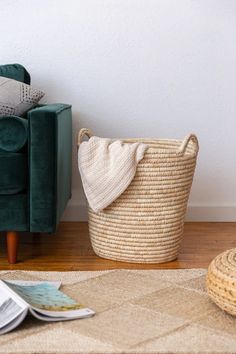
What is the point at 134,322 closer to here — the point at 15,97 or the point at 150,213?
the point at 150,213

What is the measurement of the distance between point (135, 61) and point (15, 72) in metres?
0.60

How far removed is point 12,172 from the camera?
243cm

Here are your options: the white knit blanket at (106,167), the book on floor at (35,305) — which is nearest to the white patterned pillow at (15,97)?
the white knit blanket at (106,167)

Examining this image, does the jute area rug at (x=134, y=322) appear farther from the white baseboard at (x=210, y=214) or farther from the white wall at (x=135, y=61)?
the white wall at (x=135, y=61)

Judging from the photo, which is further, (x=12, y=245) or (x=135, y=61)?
(x=135, y=61)

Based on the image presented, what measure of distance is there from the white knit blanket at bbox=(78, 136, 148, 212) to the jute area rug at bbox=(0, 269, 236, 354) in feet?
0.98

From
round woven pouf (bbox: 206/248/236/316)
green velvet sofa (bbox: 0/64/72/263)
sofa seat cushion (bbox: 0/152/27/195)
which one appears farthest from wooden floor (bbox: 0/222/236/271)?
round woven pouf (bbox: 206/248/236/316)

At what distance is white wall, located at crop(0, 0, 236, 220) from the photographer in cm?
315

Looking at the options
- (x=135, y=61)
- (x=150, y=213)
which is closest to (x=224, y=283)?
(x=150, y=213)

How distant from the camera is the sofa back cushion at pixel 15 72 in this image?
9.43 feet

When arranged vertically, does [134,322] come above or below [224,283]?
below

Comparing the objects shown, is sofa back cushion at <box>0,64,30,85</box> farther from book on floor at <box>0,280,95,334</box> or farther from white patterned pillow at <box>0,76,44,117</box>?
book on floor at <box>0,280,95,334</box>

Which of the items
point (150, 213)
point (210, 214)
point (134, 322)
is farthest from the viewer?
point (210, 214)

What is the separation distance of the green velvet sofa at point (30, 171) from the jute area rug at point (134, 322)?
21 cm
